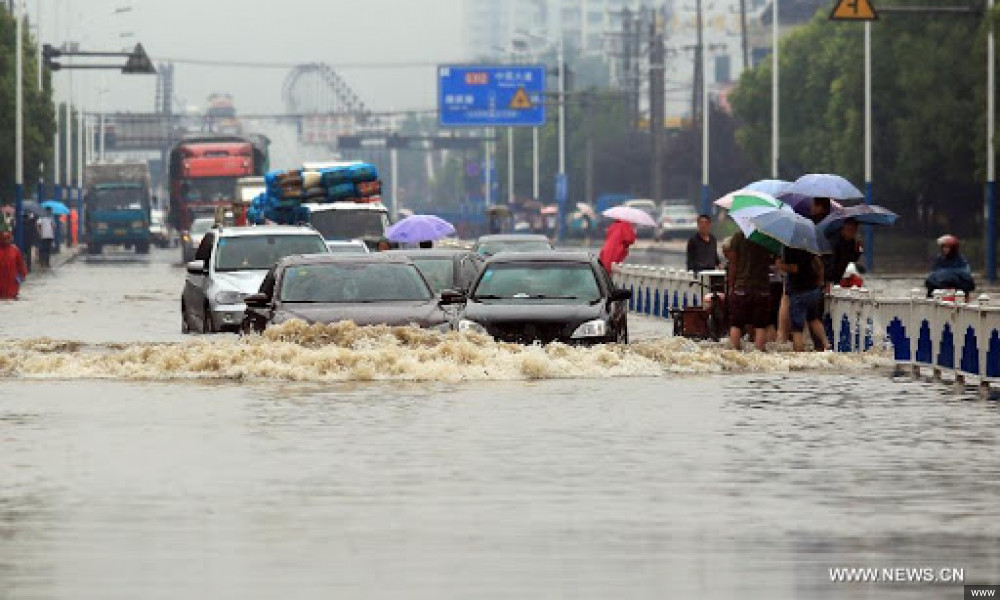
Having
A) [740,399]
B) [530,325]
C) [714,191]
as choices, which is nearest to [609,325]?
[530,325]

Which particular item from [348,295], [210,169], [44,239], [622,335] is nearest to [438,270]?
[622,335]

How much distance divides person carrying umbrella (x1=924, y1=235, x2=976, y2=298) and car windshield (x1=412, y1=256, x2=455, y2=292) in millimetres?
6885

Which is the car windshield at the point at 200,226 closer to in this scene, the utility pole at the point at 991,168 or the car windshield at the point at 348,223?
the utility pole at the point at 991,168

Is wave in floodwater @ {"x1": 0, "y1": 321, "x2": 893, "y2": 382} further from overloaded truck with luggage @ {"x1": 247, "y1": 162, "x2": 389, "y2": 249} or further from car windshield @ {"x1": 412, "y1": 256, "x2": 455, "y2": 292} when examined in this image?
overloaded truck with luggage @ {"x1": 247, "y1": 162, "x2": 389, "y2": 249}

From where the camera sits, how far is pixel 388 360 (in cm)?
2609

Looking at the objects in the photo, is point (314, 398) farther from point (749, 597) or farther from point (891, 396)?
point (749, 597)

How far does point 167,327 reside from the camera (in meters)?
39.1

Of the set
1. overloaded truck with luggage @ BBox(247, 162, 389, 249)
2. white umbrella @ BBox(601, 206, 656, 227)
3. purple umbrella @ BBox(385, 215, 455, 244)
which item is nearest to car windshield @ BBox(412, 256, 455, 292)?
white umbrella @ BBox(601, 206, 656, 227)

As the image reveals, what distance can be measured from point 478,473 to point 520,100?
326 ft

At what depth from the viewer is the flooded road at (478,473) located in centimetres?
1188

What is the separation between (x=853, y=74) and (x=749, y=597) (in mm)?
70743

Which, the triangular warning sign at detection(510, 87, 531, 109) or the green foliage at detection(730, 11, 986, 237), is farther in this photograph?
the triangular warning sign at detection(510, 87, 531, 109)

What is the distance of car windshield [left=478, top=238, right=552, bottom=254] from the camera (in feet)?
153

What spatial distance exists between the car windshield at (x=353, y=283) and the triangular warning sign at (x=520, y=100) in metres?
86.7
